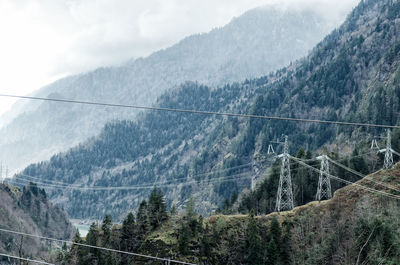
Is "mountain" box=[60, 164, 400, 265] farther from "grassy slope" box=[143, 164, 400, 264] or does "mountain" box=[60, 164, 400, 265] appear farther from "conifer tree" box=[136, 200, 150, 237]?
"conifer tree" box=[136, 200, 150, 237]

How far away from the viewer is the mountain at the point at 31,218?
133m

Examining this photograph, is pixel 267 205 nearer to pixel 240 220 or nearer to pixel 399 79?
pixel 240 220

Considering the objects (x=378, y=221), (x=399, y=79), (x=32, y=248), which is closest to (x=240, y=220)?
(x=378, y=221)

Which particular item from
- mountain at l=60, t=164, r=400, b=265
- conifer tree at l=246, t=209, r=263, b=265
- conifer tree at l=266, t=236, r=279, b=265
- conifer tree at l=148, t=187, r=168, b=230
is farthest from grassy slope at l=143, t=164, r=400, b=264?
conifer tree at l=266, t=236, r=279, b=265

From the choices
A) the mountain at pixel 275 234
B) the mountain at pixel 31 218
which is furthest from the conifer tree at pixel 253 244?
the mountain at pixel 31 218

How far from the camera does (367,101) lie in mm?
180750

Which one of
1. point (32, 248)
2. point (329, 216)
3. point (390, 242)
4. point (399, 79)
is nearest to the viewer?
point (390, 242)

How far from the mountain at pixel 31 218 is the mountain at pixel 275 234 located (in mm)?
68243

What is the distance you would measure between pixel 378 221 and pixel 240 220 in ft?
72.0

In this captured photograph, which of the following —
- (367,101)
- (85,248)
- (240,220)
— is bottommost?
(85,248)

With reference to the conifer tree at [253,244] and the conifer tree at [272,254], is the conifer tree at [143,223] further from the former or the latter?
the conifer tree at [272,254]

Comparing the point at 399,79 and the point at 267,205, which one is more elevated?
the point at 399,79

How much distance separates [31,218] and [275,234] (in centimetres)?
12800

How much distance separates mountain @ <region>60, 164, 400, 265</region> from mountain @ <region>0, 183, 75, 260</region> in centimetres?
6824
